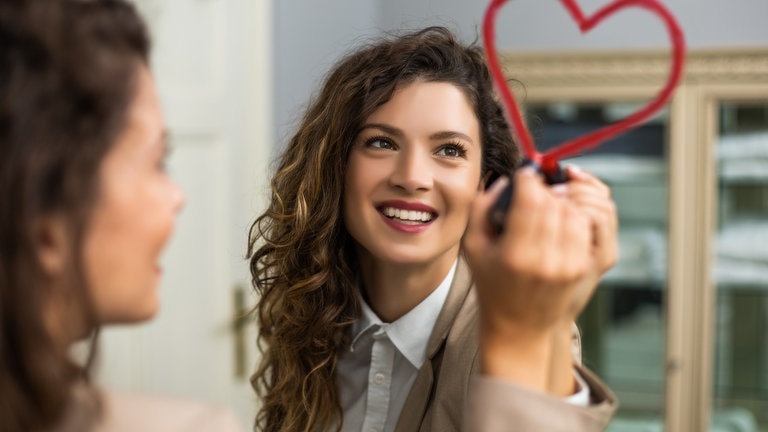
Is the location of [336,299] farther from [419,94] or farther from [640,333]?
[640,333]

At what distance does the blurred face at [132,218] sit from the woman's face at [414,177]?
519 millimetres

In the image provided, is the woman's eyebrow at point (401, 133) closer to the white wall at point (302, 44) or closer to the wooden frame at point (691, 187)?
the white wall at point (302, 44)

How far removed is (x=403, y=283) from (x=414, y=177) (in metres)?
0.16

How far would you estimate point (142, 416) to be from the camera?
0.61 metres

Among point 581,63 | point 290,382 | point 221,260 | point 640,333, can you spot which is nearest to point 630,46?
point 581,63

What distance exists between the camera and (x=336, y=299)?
1269mm

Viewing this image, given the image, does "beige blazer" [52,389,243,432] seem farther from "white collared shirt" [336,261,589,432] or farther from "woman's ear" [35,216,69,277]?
"white collared shirt" [336,261,589,432]

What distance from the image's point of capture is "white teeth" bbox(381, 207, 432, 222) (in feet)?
3.68

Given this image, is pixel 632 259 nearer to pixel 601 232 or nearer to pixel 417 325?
pixel 417 325

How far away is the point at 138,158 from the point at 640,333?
2.44 metres

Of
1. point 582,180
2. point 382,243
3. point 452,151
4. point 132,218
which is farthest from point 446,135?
point 132,218

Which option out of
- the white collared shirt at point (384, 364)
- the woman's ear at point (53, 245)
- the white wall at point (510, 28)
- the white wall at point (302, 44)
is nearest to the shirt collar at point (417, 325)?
the white collared shirt at point (384, 364)

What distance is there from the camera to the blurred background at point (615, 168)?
2223 millimetres

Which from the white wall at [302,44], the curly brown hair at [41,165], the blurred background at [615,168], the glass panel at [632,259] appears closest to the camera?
the curly brown hair at [41,165]
